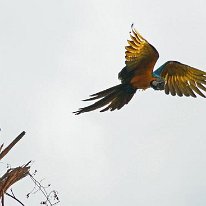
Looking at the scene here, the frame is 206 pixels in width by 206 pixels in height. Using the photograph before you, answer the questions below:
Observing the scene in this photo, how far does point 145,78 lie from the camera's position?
24.1 ft

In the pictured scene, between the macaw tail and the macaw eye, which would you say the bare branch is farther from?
the macaw eye

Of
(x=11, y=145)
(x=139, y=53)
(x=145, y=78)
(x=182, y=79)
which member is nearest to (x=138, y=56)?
(x=139, y=53)

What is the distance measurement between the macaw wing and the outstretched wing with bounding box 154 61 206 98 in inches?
24.8

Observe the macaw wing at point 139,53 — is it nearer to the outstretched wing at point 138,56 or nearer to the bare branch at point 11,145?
the outstretched wing at point 138,56

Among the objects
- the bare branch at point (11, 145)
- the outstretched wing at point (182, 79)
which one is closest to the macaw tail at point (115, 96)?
the outstretched wing at point (182, 79)

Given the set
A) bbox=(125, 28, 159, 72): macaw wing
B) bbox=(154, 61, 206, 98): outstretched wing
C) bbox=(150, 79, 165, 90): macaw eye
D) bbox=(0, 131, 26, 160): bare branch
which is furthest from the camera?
bbox=(154, 61, 206, 98): outstretched wing

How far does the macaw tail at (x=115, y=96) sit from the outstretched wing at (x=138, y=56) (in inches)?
5.9

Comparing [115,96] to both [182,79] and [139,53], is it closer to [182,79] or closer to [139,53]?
[139,53]

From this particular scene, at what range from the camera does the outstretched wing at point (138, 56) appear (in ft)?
22.8

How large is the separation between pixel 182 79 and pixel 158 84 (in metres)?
0.79

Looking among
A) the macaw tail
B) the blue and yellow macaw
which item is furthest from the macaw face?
the macaw tail

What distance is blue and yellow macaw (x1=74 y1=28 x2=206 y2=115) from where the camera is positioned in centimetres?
705

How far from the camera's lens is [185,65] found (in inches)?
316

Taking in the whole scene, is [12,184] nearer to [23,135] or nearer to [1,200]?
[1,200]
